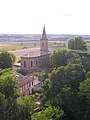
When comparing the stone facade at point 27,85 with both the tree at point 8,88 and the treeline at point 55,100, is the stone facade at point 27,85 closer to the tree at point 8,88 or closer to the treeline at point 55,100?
the treeline at point 55,100

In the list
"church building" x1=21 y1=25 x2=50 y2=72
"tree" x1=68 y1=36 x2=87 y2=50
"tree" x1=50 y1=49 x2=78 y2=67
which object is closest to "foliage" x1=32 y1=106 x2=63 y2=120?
"tree" x1=50 y1=49 x2=78 y2=67

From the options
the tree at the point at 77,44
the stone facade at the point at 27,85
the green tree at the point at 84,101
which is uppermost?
the tree at the point at 77,44

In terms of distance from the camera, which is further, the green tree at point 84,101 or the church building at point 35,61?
the church building at point 35,61

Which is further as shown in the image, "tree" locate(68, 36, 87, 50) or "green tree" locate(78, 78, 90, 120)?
"tree" locate(68, 36, 87, 50)

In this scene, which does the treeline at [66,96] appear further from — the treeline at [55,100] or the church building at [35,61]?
the church building at [35,61]

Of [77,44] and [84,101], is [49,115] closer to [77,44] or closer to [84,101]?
[84,101]

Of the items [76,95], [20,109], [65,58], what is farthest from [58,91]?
[65,58]

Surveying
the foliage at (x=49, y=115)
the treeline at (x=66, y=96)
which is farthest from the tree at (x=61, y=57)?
the foliage at (x=49, y=115)

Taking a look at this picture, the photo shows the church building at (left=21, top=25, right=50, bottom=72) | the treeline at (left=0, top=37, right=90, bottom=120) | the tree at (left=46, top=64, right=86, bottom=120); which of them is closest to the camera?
the treeline at (left=0, top=37, right=90, bottom=120)

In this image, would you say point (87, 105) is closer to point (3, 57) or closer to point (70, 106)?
point (70, 106)

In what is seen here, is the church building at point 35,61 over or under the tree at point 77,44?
under

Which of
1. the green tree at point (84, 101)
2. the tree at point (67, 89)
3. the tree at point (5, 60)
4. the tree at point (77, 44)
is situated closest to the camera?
the green tree at point (84, 101)

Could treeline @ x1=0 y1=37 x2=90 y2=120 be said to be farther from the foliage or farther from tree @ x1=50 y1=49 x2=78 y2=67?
tree @ x1=50 y1=49 x2=78 y2=67

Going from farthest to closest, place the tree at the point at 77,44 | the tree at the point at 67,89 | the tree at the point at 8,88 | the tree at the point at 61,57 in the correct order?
the tree at the point at 77,44 → the tree at the point at 61,57 → the tree at the point at 8,88 → the tree at the point at 67,89
